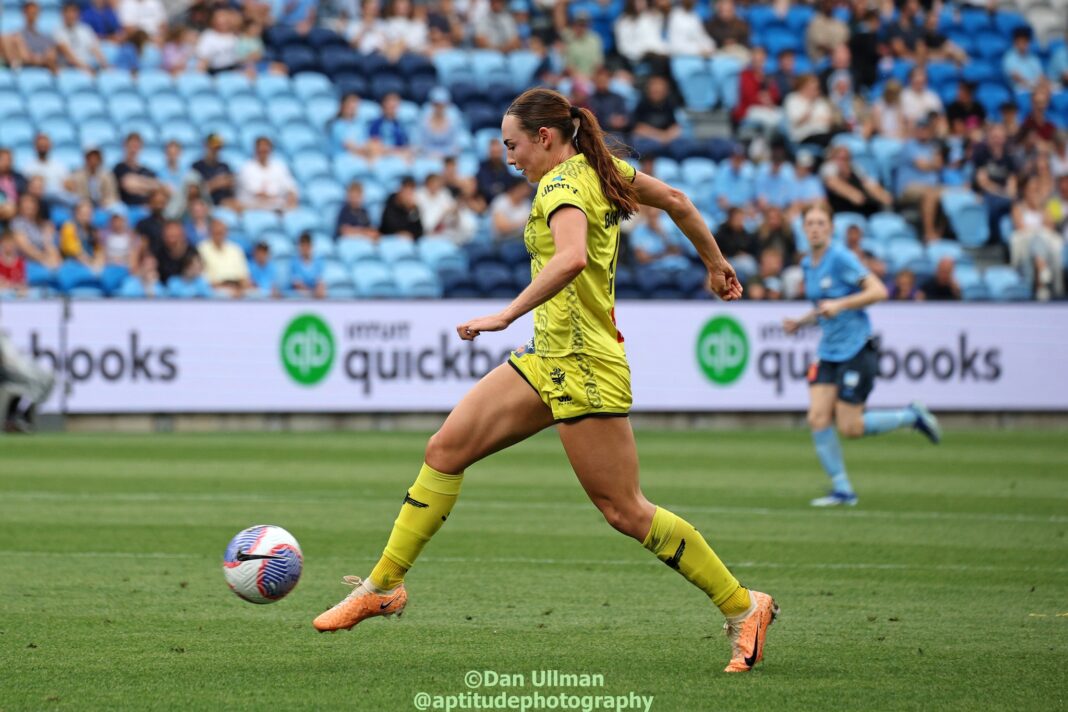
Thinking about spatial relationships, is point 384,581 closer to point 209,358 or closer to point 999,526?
point 999,526

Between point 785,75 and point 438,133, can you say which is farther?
point 785,75

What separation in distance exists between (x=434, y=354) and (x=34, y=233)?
5087 mm

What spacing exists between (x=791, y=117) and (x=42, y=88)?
448 inches

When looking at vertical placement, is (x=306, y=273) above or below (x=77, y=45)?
below

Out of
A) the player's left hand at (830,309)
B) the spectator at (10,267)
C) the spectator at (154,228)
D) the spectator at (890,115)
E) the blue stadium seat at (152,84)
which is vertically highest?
the blue stadium seat at (152,84)

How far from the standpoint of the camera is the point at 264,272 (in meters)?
20.8

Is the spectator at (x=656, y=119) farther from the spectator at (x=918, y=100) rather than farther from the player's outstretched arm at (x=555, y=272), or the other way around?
the player's outstretched arm at (x=555, y=272)

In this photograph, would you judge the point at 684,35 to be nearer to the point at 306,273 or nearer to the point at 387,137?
the point at 387,137

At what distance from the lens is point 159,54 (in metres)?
23.9

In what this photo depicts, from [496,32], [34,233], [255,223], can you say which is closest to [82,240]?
[34,233]

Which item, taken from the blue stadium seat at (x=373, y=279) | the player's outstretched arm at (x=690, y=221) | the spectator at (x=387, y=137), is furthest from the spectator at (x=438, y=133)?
the player's outstretched arm at (x=690, y=221)

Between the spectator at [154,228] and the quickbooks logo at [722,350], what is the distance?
6.89 m

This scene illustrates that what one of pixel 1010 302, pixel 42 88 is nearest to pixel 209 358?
pixel 42 88

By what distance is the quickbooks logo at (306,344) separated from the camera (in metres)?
19.8
